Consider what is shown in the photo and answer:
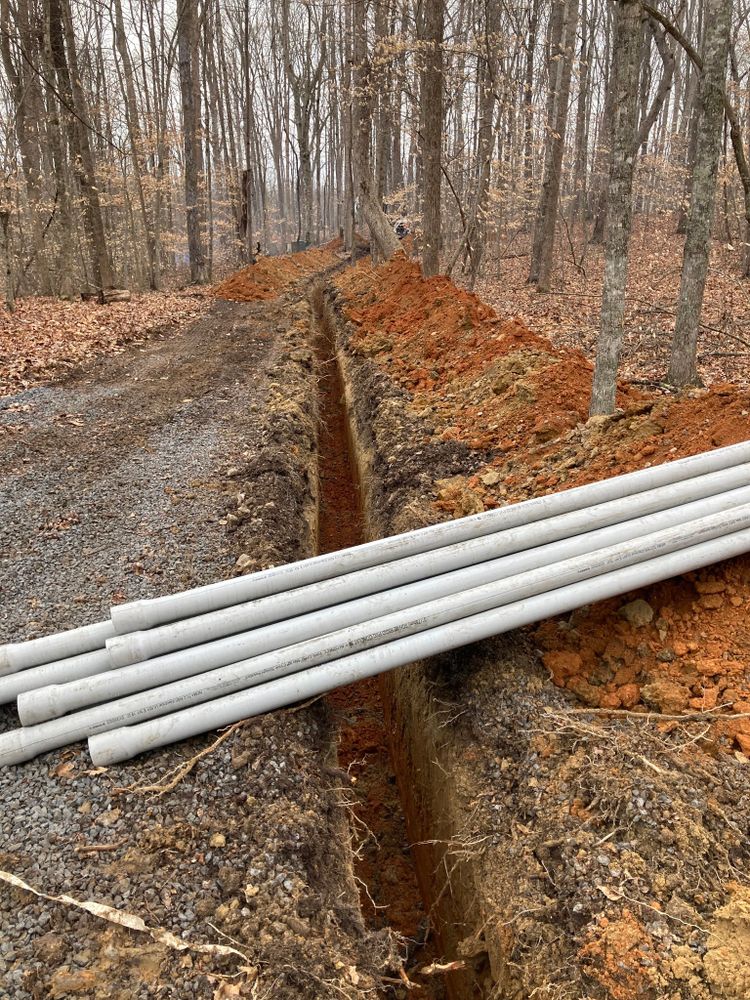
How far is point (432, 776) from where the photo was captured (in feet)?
12.7

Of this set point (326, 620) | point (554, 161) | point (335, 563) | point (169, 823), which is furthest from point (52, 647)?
point (554, 161)

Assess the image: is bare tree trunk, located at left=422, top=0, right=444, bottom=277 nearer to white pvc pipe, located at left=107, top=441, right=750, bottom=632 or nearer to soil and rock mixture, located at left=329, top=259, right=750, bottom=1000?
soil and rock mixture, located at left=329, top=259, right=750, bottom=1000

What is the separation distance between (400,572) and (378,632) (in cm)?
42

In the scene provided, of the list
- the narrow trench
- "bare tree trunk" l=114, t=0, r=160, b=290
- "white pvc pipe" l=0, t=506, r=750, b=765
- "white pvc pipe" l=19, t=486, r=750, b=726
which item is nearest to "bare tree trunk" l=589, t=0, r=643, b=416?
"white pvc pipe" l=19, t=486, r=750, b=726

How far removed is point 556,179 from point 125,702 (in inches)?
567

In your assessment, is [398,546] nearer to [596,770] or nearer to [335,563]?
[335,563]

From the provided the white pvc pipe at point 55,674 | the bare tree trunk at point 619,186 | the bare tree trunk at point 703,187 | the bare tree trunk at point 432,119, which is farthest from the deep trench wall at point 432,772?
the bare tree trunk at point 432,119

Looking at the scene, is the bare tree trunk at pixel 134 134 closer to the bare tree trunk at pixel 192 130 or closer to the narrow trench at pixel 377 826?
the bare tree trunk at pixel 192 130

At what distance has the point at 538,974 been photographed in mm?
2525

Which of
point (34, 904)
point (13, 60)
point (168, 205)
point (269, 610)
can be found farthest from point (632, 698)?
point (168, 205)

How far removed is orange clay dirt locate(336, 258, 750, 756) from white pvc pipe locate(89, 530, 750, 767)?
0.32m

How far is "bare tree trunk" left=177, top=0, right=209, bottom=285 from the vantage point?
1857 centimetres

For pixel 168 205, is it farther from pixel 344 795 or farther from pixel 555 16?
pixel 344 795

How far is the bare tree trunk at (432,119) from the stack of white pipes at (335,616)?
8.86 m
